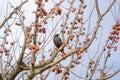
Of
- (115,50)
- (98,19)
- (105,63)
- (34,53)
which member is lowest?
(105,63)

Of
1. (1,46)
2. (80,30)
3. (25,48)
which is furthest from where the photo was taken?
(1,46)

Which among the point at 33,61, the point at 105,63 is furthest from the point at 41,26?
the point at 105,63

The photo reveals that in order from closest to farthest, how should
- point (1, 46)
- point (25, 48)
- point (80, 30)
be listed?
point (25, 48) < point (80, 30) < point (1, 46)

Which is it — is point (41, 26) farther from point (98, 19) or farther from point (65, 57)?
point (98, 19)

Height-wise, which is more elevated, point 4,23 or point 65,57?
point 4,23

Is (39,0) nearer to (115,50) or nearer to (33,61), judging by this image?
(33,61)

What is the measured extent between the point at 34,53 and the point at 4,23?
2720mm

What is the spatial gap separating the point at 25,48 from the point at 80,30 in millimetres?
1678

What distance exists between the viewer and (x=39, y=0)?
631cm

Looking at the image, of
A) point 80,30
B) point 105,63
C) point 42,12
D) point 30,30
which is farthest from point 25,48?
point 105,63

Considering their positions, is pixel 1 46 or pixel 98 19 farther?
pixel 1 46

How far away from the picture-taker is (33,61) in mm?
6016

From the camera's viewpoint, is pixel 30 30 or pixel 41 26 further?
pixel 30 30

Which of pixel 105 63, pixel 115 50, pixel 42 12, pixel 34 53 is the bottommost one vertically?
pixel 105 63
